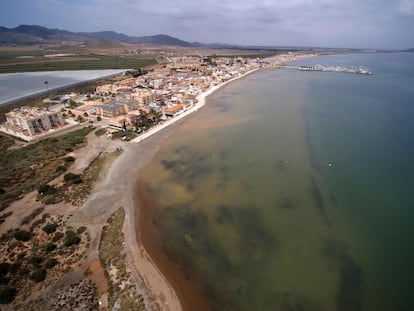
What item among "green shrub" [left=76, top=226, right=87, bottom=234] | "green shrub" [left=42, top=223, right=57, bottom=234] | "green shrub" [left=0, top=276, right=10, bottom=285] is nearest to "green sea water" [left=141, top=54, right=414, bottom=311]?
"green shrub" [left=76, top=226, right=87, bottom=234]

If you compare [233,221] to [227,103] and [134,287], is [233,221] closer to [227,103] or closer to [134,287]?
[134,287]

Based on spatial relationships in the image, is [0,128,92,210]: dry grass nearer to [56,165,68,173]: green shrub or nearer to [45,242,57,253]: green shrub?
[56,165,68,173]: green shrub

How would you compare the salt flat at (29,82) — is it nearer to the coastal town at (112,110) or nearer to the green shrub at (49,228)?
the coastal town at (112,110)

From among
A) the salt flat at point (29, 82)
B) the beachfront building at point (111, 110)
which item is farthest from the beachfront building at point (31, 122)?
the salt flat at point (29, 82)

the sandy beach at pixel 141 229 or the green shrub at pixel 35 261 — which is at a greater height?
the green shrub at pixel 35 261

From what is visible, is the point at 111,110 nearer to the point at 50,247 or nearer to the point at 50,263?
the point at 50,247

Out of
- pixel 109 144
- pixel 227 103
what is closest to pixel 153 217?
pixel 109 144

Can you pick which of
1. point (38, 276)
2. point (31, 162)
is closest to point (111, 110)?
point (31, 162)
